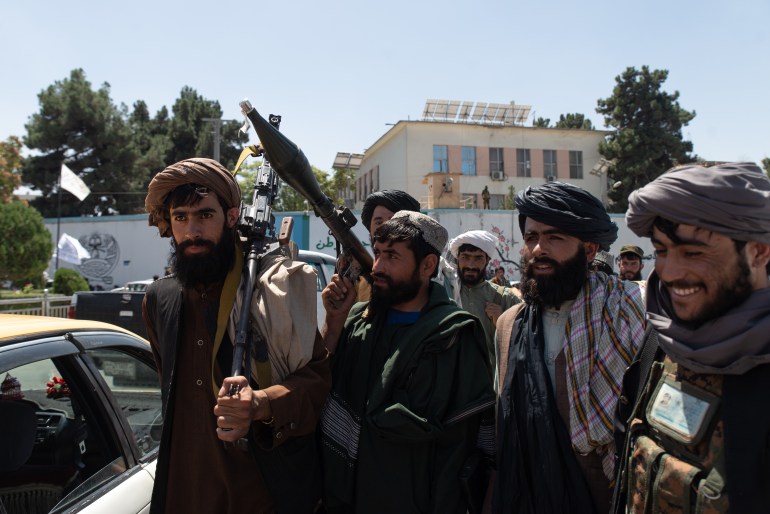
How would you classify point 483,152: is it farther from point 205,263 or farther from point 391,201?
point 205,263

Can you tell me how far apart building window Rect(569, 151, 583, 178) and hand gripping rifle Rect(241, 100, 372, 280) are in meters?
35.5

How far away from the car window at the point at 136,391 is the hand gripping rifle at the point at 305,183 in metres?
1.14

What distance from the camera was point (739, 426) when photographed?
132 cm

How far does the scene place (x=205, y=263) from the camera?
2188 mm

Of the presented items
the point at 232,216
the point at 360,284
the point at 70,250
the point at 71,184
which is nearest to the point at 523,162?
the point at 71,184

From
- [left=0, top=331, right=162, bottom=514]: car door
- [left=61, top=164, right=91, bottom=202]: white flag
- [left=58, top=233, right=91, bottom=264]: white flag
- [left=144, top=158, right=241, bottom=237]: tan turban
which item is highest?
[left=61, top=164, right=91, bottom=202]: white flag

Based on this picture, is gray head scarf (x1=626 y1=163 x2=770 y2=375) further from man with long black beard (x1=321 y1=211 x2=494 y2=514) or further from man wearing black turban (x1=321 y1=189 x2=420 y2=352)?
man wearing black turban (x1=321 y1=189 x2=420 y2=352)

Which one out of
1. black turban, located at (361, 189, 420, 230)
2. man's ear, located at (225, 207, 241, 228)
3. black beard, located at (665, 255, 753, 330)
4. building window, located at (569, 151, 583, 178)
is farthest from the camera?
building window, located at (569, 151, 583, 178)

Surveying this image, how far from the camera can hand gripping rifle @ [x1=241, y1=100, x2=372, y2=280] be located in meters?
2.13

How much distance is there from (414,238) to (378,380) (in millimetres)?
606

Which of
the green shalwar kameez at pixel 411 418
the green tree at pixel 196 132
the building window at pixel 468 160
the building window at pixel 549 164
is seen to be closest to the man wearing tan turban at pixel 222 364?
the green shalwar kameez at pixel 411 418

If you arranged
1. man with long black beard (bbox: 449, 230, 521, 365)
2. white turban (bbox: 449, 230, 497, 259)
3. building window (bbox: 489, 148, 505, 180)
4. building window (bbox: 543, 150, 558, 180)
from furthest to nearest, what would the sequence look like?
building window (bbox: 543, 150, 558, 180), building window (bbox: 489, 148, 505, 180), white turban (bbox: 449, 230, 497, 259), man with long black beard (bbox: 449, 230, 521, 365)

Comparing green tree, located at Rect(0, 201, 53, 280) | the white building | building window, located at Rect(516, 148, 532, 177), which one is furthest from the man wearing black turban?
building window, located at Rect(516, 148, 532, 177)

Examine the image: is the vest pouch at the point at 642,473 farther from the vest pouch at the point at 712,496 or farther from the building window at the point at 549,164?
the building window at the point at 549,164
